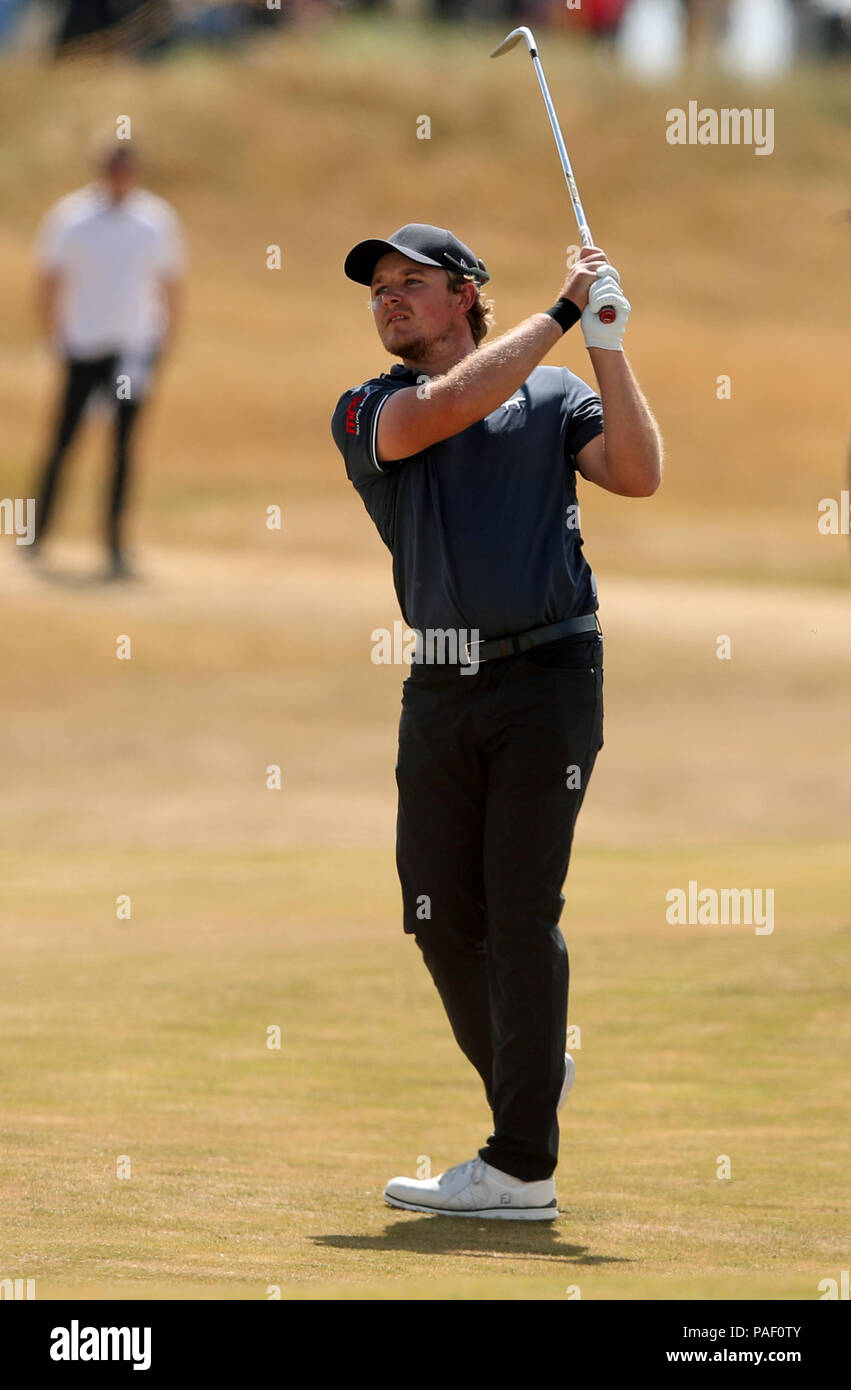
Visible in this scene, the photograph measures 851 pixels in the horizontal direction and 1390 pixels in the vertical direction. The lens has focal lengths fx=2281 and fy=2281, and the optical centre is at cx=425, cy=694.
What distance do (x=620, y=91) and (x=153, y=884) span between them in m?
37.6

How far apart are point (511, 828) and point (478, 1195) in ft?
2.83

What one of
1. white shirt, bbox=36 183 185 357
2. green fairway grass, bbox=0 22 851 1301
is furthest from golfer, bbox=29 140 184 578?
green fairway grass, bbox=0 22 851 1301

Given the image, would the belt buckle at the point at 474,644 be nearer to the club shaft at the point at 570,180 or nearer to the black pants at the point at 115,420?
the club shaft at the point at 570,180

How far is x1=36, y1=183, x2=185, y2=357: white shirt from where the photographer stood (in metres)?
16.2

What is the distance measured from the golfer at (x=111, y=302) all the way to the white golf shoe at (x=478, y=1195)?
1143cm

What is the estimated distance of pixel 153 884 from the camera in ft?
34.4

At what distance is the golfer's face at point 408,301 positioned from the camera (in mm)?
5344

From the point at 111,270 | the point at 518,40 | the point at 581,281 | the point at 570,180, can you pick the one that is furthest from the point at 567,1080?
the point at 111,270

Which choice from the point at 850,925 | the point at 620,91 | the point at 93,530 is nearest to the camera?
the point at 850,925

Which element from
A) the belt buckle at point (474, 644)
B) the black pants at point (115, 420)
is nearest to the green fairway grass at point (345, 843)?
the black pants at point (115, 420)

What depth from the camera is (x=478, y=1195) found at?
528cm

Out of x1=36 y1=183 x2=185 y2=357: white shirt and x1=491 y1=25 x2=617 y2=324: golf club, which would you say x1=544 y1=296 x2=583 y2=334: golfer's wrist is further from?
x1=36 y1=183 x2=185 y2=357: white shirt
